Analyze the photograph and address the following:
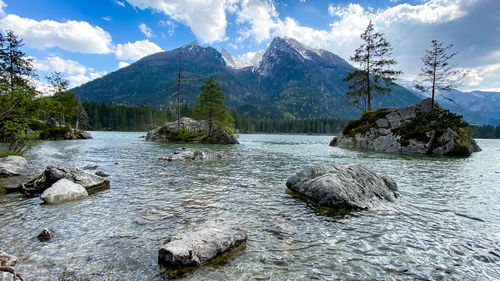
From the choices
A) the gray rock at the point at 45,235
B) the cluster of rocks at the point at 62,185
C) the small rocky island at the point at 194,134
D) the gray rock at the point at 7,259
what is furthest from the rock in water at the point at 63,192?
the small rocky island at the point at 194,134

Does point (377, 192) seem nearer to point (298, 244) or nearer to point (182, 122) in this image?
point (298, 244)

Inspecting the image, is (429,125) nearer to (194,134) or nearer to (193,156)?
(193,156)

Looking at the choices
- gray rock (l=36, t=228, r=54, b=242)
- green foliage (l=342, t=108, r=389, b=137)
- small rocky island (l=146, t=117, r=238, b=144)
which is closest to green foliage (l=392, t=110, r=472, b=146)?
green foliage (l=342, t=108, r=389, b=137)

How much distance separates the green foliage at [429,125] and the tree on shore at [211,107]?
32838 mm

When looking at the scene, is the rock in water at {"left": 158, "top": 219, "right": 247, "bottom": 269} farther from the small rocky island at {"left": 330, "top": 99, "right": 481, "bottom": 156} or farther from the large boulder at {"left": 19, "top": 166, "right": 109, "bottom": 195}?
the small rocky island at {"left": 330, "top": 99, "right": 481, "bottom": 156}

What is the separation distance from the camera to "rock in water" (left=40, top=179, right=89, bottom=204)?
8.66m

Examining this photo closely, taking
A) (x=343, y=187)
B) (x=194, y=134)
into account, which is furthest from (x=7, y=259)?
(x=194, y=134)

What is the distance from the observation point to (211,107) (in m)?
48.2

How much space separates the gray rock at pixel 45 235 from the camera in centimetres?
574

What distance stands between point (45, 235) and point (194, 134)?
4638 cm

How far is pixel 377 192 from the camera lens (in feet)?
31.2

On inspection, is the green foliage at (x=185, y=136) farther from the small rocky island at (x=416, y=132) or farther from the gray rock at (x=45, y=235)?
the gray rock at (x=45, y=235)

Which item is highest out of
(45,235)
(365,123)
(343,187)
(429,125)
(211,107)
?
(211,107)

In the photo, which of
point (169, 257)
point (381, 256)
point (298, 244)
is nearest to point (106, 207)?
point (169, 257)
